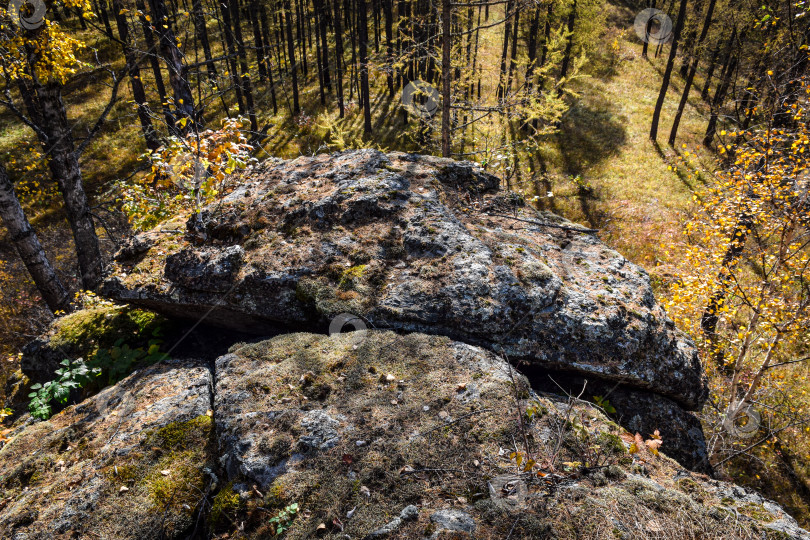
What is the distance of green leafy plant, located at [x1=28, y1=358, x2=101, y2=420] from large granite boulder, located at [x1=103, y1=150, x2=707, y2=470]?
96cm

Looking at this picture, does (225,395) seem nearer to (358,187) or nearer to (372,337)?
(372,337)

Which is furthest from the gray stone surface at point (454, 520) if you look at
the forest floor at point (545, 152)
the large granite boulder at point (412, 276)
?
the forest floor at point (545, 152)

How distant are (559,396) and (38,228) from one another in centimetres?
2579

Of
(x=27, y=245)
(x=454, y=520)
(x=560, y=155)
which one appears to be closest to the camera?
(x=454, y=520)

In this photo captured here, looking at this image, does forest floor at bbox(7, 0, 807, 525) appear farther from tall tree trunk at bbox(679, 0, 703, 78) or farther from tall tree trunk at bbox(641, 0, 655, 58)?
tall tree trunk at bbox(679, 0, 703, 78)

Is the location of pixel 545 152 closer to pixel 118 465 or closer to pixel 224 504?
pixel 224 504

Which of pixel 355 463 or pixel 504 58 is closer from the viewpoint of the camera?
pixel 355 463

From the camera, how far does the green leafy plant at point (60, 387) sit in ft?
14.7

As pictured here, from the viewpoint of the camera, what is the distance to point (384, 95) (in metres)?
31.9

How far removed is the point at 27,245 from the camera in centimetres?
784

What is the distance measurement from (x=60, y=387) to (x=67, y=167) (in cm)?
571

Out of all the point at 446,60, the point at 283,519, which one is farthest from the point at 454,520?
the point at 446,60

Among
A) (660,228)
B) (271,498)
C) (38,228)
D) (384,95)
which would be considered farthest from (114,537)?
(384,95)

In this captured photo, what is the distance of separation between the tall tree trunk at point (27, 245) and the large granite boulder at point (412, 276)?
4.06 meters
